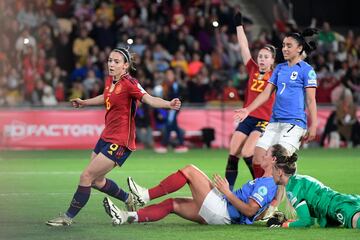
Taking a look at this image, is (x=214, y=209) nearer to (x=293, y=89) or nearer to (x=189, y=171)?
(x=189, y=171)

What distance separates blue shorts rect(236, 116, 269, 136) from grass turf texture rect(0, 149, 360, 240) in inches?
57.7

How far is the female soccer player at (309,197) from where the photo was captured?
10.6m

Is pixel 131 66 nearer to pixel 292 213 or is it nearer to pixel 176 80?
pixel 292 213

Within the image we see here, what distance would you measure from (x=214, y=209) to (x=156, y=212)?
67 cm

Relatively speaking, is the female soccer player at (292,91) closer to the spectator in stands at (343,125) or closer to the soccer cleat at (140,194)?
the soccer cleat at (140,194)

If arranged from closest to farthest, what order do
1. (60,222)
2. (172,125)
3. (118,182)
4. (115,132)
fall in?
(60,222) → (115,132) → (118,182) → (172,125)

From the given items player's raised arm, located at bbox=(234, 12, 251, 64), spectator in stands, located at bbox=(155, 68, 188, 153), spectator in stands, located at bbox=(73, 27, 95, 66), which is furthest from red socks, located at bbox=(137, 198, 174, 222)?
spectator in stands, located at bbox=(73, 27, 95, 66)

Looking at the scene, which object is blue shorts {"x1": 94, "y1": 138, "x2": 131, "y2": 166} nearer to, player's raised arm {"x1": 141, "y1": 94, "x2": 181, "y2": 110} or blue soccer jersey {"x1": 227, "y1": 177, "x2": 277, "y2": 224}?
player's raised arm {"x1": 141, "y1": 94, "x2": 181, "y2": 110}

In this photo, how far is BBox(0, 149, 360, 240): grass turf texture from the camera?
34.7 feet

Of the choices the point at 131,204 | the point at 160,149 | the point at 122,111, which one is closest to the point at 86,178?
the point at 131,204

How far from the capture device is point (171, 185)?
447 inches

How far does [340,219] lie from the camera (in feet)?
35.4

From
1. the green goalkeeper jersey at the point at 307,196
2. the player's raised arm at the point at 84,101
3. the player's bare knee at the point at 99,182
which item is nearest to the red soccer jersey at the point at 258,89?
the player's raised arm at the point at 84,101

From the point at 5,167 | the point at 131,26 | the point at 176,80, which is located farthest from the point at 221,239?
the point at 131,26
